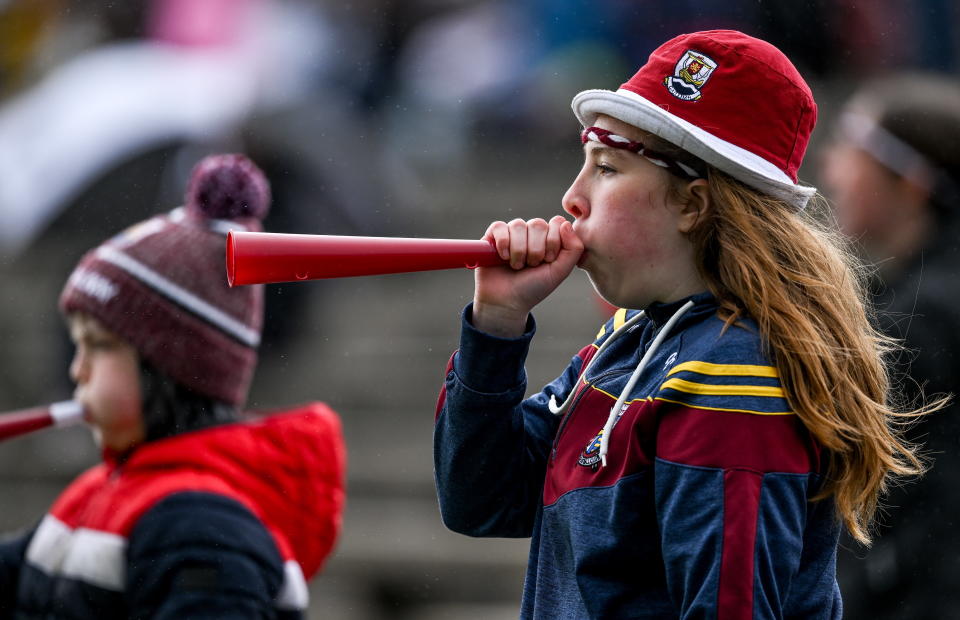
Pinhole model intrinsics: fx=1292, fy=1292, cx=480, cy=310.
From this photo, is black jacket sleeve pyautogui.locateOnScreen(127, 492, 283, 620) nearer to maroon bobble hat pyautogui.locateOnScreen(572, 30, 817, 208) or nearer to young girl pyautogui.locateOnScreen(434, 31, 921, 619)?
young girl pyautogui.locateOnScreen(434, 31, 921, 619)

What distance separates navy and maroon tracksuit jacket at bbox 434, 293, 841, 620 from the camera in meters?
1.39

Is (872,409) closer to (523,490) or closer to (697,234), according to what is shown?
(697,234)

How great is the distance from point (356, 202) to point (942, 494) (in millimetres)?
3804

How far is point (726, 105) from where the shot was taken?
1.60 metres

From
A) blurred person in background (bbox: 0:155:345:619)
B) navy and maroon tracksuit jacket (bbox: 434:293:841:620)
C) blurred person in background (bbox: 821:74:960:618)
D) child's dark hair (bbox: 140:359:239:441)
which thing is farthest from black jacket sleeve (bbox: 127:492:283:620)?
blurred person in background (bbox: 821:74:960:618)

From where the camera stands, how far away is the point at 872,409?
1.53m

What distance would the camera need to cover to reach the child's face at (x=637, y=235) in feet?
5.34

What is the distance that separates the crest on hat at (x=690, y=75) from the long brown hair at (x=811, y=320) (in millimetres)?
73

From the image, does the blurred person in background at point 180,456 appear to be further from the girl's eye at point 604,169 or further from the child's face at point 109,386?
the girl's eye at point 604,169

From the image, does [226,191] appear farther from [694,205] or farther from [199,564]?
[694,205]

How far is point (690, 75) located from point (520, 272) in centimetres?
33

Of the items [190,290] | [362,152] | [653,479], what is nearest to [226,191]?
[190,290]

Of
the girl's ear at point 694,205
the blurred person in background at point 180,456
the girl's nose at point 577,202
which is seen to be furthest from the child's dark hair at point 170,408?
the girl's ear at point 694,205

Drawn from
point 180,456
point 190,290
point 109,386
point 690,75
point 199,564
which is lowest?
point 199,564
